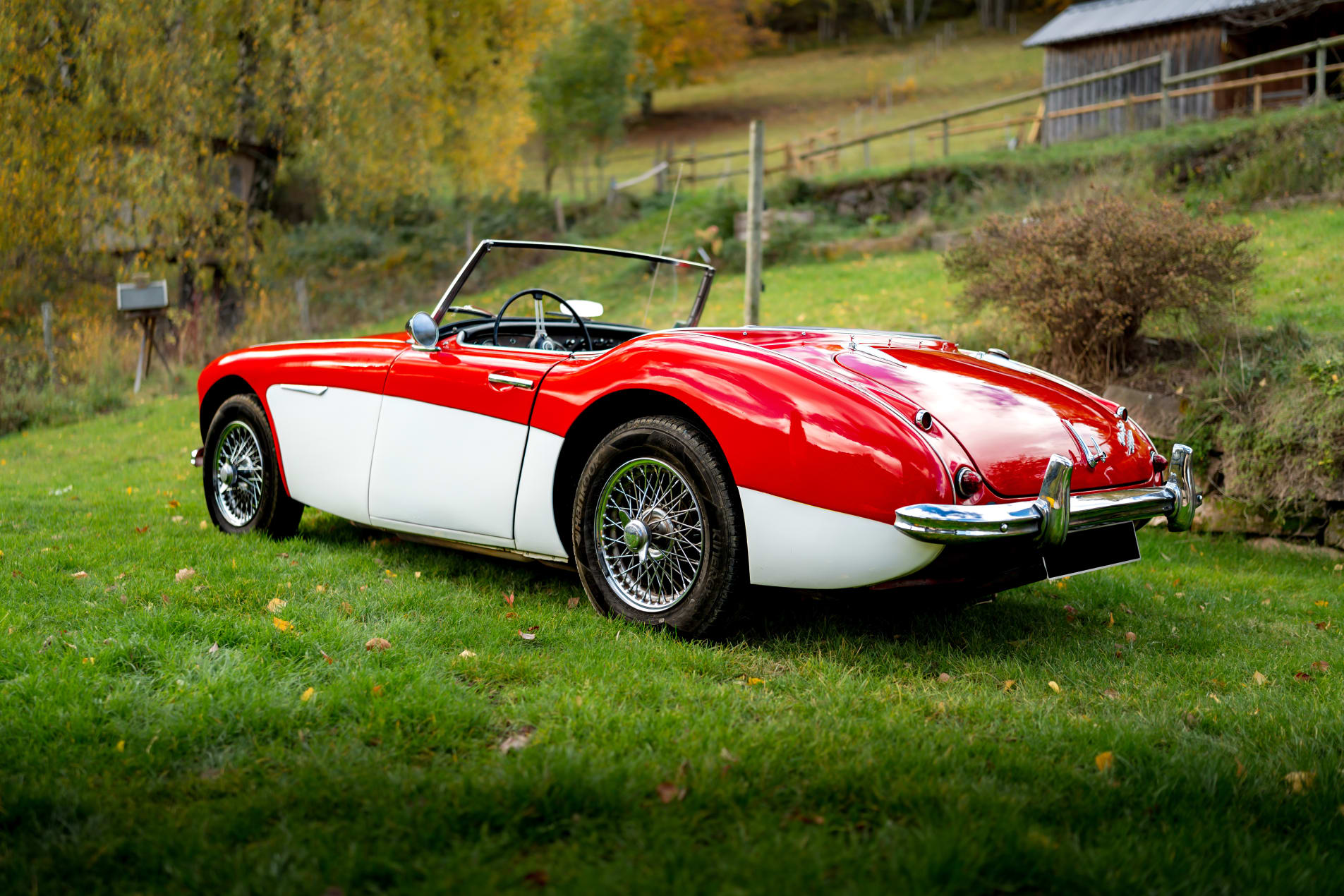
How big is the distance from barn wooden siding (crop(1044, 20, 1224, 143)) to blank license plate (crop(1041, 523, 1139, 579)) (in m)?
17.2

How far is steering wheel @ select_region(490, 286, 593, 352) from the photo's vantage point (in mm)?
4621

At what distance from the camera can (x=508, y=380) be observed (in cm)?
423

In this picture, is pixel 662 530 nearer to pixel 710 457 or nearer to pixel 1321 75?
pixel 710 457

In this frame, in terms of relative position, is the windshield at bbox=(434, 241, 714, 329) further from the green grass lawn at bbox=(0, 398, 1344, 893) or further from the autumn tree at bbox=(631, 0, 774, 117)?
the autumn tree at bbox=(631, 0, 774, 117)

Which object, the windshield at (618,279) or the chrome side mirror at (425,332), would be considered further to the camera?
the windshield at (618,279)

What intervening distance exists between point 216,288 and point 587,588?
47.7 feet

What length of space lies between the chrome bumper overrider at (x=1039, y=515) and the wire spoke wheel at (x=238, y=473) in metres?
3.52

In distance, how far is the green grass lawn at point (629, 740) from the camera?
2.24 m

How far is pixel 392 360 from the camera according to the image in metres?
4.70

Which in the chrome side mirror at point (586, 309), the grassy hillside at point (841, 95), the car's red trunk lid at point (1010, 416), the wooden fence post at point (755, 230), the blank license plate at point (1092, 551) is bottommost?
the blank license plate at point (1092, 551)

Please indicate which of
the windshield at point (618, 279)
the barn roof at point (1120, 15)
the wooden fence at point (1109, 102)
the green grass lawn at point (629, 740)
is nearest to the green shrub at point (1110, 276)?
the windshield at point (618, 279)

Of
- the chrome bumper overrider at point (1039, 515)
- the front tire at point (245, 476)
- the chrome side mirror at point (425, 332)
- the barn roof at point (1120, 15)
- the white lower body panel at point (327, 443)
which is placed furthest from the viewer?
the barn roof at point (1120, 15)

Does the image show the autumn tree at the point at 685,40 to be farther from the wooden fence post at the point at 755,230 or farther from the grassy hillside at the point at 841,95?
the wooden fence post at the point at 755,230

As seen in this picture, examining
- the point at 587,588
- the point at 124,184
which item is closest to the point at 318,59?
the point at 124,184
